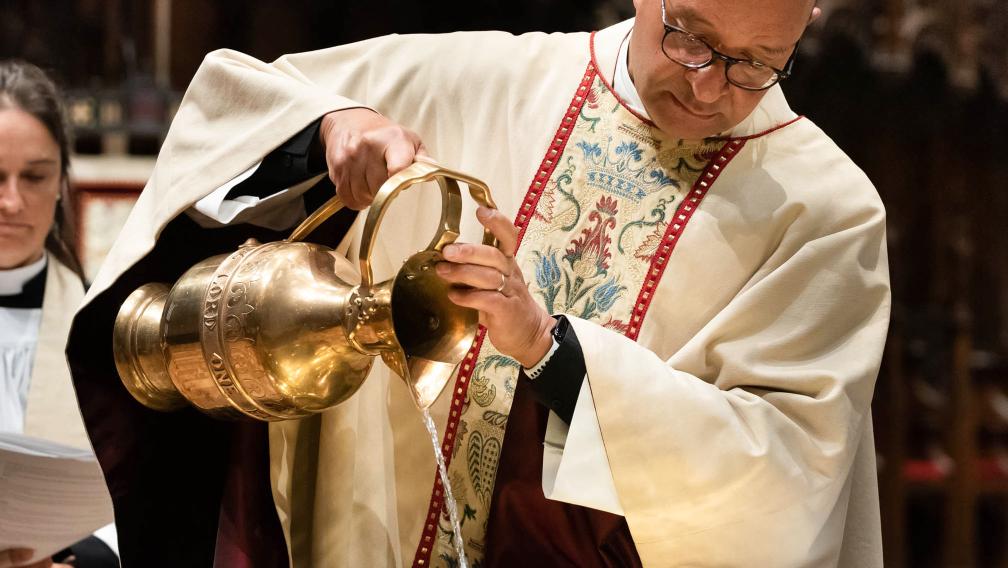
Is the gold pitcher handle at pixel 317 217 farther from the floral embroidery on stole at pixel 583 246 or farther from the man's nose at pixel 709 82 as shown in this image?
the man's nose at pixel 709 82

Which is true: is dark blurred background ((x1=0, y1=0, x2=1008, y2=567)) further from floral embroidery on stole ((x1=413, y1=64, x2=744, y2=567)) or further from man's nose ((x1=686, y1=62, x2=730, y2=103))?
man's nose ((x1=686, y1=62, x2=730, y2=103))

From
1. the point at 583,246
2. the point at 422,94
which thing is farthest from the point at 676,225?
the point at 422,94

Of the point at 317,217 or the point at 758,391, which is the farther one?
the point at 758,391

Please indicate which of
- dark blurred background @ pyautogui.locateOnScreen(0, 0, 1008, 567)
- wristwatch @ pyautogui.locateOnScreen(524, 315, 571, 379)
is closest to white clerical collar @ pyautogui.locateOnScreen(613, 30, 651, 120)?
wristwatch @ pyautogui.locateOnScreen(524, 315, 571, 379)

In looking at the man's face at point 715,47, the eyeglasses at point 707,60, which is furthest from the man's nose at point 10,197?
the eyeglasses at point 707,60

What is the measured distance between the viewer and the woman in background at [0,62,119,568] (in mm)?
3293

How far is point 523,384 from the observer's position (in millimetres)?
2061

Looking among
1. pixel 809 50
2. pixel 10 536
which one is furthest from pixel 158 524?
pixel 809 50

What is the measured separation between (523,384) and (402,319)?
33cm

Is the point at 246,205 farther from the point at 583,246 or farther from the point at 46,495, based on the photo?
the point at 46,495

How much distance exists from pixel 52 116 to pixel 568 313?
1.85 m

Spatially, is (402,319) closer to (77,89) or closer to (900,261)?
(77,89)

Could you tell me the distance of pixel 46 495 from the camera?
7.54 ft

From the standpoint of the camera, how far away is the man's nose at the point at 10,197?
3.24m
